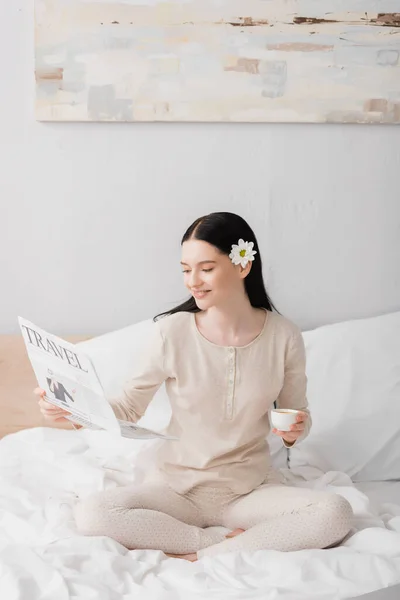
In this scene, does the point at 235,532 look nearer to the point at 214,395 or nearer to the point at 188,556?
the point at 188,556

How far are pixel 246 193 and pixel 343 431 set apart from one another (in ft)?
2.38

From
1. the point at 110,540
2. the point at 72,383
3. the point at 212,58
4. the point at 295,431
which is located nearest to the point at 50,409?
the point at 72,383

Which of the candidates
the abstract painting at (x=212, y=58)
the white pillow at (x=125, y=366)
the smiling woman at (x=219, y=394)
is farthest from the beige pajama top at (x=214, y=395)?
the abstract painting at (x=212, y=58)

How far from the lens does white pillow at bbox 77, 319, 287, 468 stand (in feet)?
6.57

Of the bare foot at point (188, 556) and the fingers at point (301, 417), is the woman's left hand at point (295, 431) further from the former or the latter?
the bare foot at point (188, 556)

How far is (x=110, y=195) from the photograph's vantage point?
229cm

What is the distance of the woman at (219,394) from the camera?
165 cm

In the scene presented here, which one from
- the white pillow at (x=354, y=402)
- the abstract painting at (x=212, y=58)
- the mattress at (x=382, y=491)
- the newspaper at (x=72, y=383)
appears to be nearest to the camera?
the newspaper at (x=72, y=383)

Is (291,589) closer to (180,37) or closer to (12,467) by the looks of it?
(12,467)

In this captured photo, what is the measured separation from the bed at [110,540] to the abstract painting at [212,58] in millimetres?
636

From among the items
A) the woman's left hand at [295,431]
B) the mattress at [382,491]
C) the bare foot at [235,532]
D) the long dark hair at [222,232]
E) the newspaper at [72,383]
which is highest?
the long dark hair at [222,232]

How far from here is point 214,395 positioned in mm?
1704

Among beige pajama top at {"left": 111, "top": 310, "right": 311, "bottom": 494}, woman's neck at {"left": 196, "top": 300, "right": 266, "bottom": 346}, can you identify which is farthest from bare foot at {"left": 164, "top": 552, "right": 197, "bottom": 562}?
woman's neck at {"left": 196, "top": 300, "right": 266, "bottom": 346}

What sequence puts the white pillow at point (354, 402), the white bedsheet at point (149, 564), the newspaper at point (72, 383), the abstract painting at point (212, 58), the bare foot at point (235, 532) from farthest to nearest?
1. the abstract painting at point (212, 58)
2. the white pillow at point (354, 402)
3. the bare foot at point (235, 532)
4. the newspaper at point (72, 383)
5. the white bedsheet at point (149, 564)
